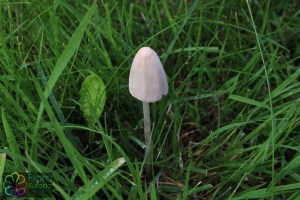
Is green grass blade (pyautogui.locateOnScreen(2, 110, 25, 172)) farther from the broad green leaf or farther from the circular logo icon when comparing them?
the broad green leaf

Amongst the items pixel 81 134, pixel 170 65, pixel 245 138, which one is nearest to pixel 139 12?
pixel 170 65

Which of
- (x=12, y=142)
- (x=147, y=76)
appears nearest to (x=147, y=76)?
(x=147, y=76)

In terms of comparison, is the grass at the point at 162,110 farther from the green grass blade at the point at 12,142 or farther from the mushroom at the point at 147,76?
the mushroom at the point at 147,76

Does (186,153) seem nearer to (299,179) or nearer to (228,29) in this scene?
(299,179)

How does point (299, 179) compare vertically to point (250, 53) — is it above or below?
below

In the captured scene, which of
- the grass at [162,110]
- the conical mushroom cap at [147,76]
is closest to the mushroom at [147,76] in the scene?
the conical mushroom cap at [147,76]

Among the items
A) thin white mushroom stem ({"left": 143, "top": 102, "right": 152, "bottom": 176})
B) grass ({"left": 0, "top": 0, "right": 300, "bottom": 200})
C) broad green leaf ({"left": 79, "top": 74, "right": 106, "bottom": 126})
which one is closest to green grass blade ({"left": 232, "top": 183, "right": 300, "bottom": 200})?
grass ({"left": 0, "top": 0, "right": 300, "bottom": 200})
